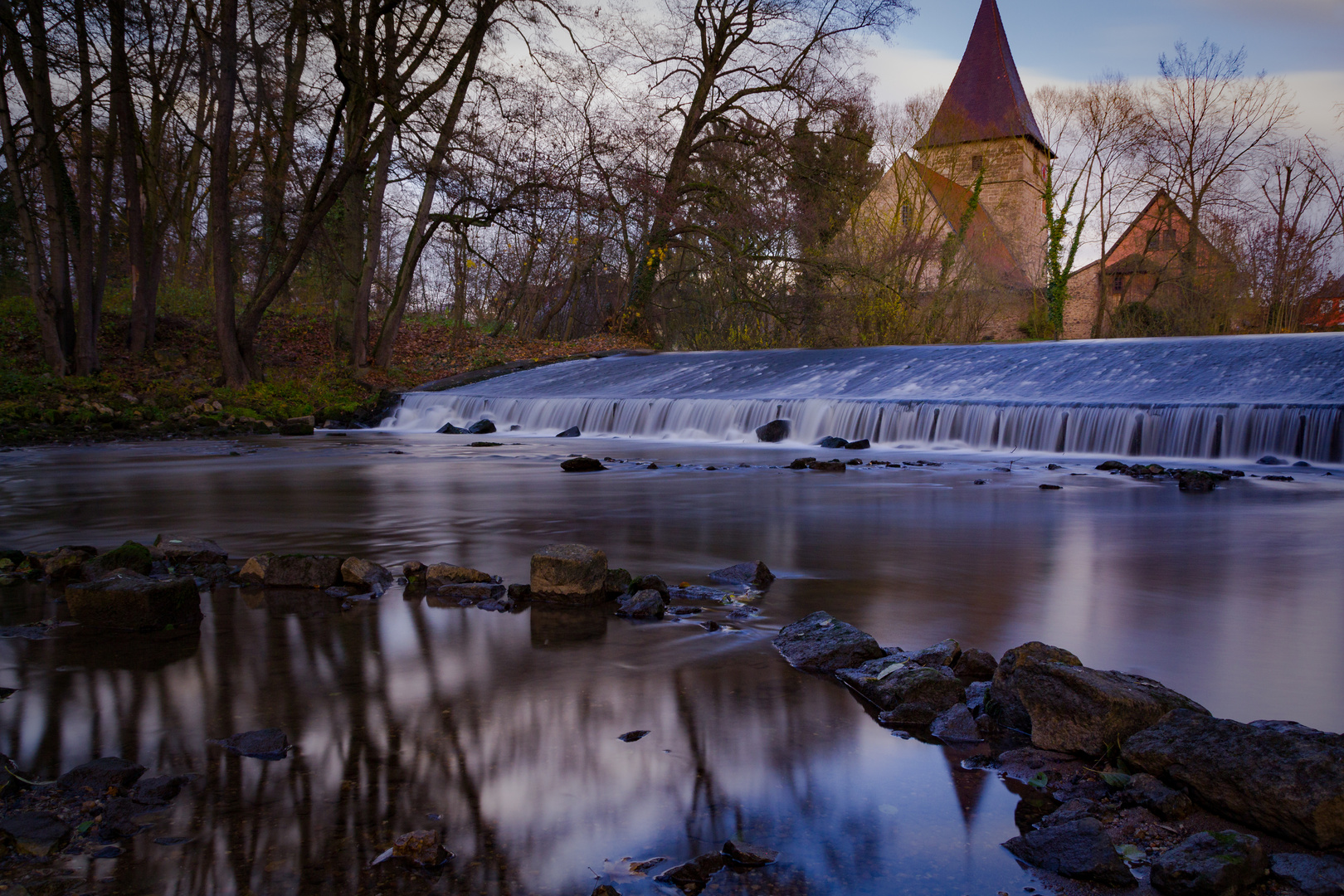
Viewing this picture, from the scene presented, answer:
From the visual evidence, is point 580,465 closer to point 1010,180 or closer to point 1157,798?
point 1157,798

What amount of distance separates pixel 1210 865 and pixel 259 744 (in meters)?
2.05

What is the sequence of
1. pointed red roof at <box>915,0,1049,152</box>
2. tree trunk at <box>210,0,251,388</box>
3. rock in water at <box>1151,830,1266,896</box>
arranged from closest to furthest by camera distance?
rock in water at <box>1151,830,1266,896</box>, tree trunk at <box>210,0,251,388</box>, pointed red roof at <box>915,0,1049,152</box>

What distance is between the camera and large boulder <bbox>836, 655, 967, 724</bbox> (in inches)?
95.7

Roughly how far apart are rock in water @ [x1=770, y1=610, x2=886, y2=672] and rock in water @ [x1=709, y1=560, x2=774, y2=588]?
1.06 m

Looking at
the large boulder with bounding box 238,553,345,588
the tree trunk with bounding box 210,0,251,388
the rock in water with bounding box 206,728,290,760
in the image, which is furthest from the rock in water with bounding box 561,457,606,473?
the tree trunk with bounding box 210,0,251,388

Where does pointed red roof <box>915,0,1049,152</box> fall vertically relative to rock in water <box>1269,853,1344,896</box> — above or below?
above

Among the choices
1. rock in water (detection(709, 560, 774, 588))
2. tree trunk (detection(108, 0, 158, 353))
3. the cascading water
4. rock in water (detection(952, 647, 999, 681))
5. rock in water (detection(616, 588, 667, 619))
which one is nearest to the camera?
rock in water (detection(952, 647, 999, 681))

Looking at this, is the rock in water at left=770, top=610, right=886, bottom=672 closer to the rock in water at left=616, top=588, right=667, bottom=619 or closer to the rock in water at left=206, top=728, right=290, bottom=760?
the rock in water at left=616, top=588, right=667, bottom=619

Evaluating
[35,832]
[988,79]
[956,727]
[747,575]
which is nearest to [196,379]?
[747,575]

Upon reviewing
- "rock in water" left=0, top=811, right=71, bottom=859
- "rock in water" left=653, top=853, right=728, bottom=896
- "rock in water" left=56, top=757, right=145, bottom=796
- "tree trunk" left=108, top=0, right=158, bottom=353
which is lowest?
"rock in water" left=0, top=811, right=71, bottom=859

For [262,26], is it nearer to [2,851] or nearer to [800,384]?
[800,384]

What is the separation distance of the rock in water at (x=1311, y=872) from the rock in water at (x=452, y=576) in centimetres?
309

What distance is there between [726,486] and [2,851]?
290 inches

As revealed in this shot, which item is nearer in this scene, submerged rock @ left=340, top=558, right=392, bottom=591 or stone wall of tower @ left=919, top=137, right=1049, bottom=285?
submerged rock @ left=340, top=558, right=392, bottom=591
